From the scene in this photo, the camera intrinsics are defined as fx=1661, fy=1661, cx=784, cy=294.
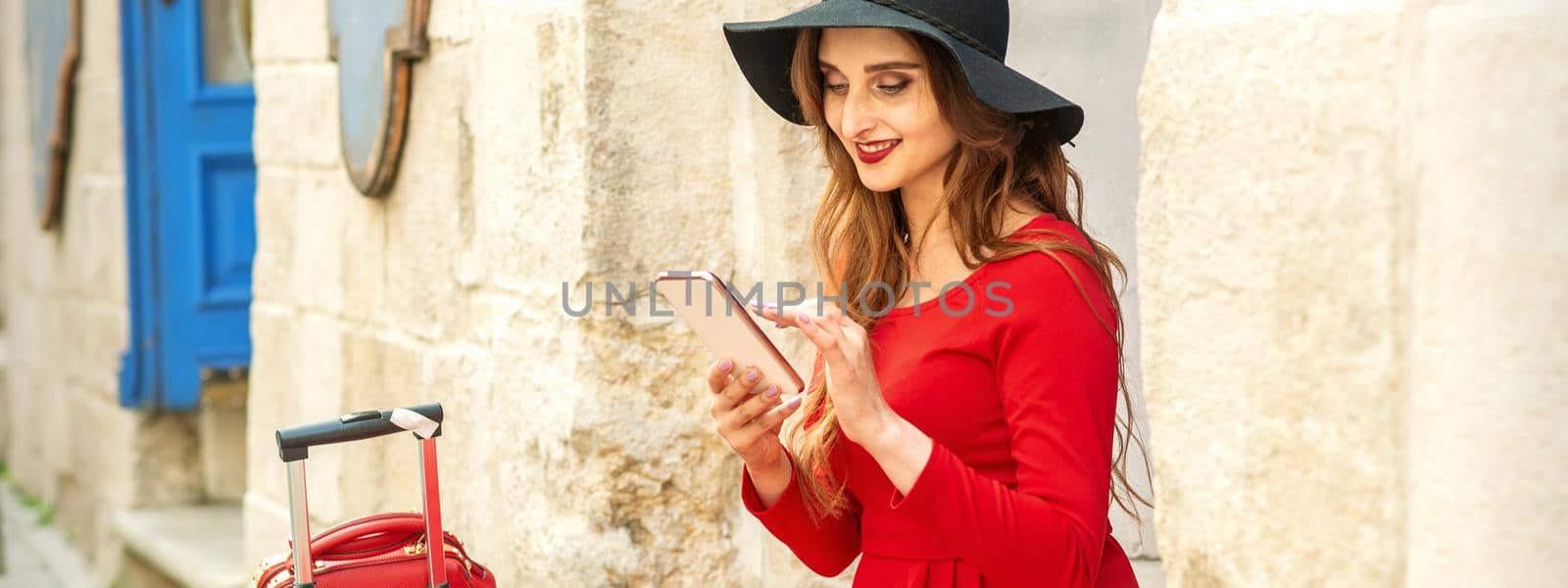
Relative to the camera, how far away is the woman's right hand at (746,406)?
6.31 ft

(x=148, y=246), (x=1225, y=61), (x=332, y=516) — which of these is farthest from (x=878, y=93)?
(x=148, y=246)

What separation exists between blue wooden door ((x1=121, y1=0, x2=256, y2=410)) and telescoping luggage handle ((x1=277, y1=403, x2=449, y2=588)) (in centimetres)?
390

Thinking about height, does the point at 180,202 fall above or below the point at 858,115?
below

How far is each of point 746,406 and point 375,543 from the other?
68 centimetres

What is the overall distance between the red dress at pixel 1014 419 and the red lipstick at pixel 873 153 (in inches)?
6.7

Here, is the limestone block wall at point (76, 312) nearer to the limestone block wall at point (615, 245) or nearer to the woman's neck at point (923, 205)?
the limestone block wall at point (615, 245)

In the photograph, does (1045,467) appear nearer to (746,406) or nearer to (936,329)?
(936,329)

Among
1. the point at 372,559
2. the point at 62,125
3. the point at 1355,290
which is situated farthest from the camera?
the point at 62,125

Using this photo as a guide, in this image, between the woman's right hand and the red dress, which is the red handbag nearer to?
the woman's right hand

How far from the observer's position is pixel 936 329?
184cm

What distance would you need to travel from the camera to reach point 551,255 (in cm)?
262

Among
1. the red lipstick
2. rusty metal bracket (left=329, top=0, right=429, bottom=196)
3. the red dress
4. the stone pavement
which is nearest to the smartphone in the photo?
the red dress

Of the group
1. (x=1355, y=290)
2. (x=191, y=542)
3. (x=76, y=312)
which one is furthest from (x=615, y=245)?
(x=76, y=312)

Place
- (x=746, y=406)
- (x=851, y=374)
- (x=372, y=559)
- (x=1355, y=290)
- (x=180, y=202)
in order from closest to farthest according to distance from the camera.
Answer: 1. (x=1355, y=290)
2. (x=851, y=374)
3. (x=746, y=406)
4. (x=372, y=559)
5. (x=180, y=202)
